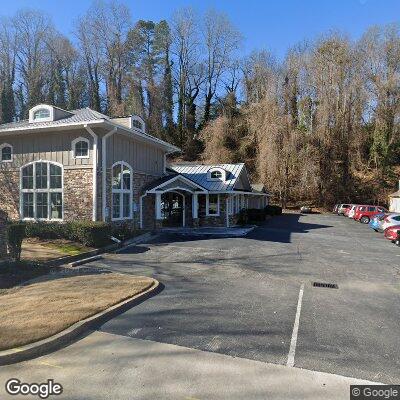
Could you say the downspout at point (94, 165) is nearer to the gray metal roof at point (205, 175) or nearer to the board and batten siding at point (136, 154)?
the board and batten siding at point (136, 154)

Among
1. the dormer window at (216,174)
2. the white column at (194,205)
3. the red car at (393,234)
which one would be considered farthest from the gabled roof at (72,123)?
the red car at (393,234)

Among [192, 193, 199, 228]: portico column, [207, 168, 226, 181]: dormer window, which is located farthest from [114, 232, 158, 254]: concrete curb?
[207, 168, 226, 181]: dormer window

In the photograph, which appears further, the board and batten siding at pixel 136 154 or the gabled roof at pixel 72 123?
the board and batten siding at pixel 136 154

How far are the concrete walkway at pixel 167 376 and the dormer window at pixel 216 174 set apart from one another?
20.8 metres

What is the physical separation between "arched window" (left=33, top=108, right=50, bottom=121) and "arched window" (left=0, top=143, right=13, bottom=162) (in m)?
2.13

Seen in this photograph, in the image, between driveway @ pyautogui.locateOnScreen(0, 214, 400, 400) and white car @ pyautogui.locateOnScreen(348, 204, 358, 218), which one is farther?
white car @ pyautogui.locateOnScreen(348, 204, 358, 218)

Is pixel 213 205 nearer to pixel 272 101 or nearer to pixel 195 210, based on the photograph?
pixel 195 210

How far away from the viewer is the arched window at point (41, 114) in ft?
60.7

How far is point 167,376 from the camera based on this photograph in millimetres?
4406

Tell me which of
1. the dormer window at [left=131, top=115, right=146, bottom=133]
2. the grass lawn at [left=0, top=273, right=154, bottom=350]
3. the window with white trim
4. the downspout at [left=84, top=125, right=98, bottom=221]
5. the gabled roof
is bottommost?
the grass lawn at [left=0, top=273, right=154, bottom=350]

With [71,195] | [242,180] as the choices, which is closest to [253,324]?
[71,195]

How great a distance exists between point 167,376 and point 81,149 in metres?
14.6

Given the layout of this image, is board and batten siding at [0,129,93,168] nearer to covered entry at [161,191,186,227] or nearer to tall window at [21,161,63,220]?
tall window at [21,161,63,220]

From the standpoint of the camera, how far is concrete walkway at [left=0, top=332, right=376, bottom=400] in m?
4.05
